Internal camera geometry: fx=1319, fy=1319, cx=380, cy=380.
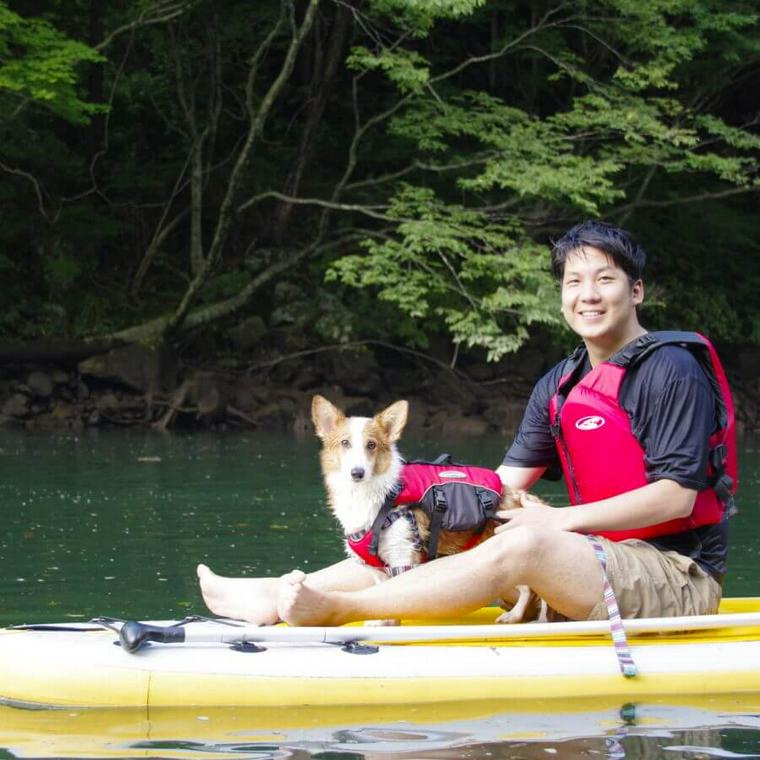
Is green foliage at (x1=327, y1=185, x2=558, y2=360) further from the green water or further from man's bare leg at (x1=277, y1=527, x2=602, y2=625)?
man's bare leg at (x1=277, y1=527, x2=602, y2=625)

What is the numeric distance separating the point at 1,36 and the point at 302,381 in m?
6.07

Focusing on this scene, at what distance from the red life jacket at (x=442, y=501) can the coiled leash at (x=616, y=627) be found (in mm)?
502

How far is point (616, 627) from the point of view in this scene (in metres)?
4.16

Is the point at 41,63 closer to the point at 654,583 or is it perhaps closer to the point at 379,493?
the point at 379,493

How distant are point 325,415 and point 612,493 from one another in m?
1.16

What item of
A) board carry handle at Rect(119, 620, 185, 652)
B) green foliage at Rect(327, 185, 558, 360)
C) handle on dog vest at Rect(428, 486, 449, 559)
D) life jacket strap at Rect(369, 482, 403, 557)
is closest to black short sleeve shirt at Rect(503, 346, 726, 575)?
handle on dog vest at Rect(428, 486, 449, 559)

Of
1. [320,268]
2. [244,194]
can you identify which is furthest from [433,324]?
[244,194]

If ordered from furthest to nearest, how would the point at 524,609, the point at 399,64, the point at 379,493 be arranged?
1. the point at 399,64
2. the point at 379,493
3. the point at 524,609

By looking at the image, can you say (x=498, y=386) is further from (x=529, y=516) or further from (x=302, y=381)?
(x=529, y=516)

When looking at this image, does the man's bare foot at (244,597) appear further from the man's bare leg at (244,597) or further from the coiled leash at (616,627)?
the coiled leash at (616,627)

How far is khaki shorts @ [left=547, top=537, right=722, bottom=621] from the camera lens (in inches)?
163

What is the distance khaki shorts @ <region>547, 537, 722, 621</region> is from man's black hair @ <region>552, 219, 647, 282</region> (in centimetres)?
90

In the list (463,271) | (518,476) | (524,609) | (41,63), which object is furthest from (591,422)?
(41,63)

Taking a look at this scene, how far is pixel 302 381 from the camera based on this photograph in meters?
17.7
